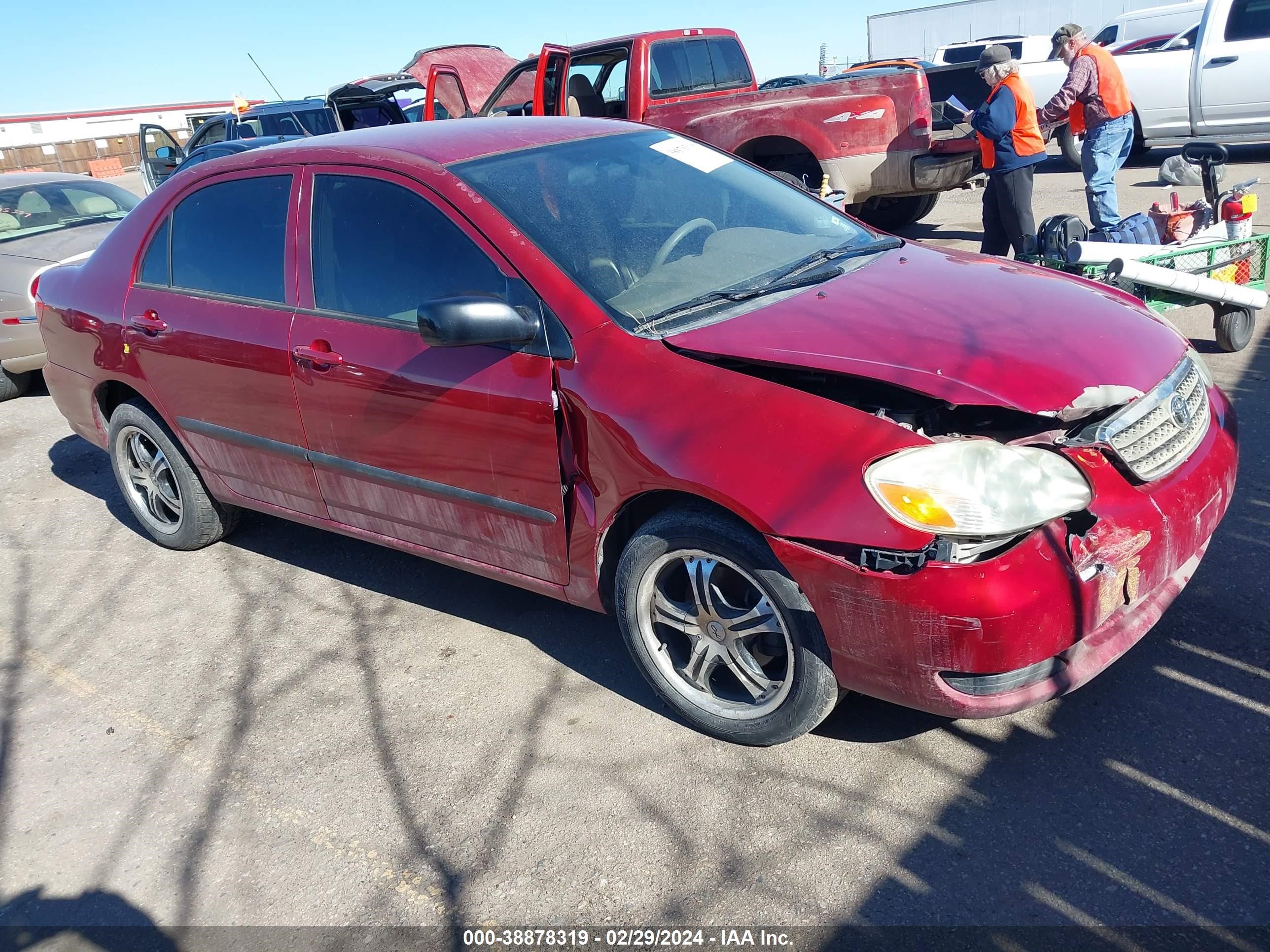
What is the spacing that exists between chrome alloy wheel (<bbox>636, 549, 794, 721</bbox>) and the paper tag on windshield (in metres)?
1.80

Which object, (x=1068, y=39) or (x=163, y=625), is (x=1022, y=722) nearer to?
(x=163, y=625)

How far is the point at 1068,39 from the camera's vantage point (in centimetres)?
805

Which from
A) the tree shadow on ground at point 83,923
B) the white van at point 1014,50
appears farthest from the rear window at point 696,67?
the white van at point 1014,50

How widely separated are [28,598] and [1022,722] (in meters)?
4.23

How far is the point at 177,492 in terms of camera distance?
4793 millimetres

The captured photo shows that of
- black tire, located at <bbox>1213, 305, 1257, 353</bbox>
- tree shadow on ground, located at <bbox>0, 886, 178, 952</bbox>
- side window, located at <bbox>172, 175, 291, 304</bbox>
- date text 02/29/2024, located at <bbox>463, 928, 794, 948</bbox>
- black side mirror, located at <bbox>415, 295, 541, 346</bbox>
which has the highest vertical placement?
side window, located at <bbox>172, 175, 291, 304</bbox>

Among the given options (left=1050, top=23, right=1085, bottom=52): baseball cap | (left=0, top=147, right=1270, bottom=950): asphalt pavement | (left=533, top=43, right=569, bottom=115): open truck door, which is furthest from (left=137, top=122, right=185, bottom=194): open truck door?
(left=0, top=147, right=1270, bottom=950): asphalt pavement

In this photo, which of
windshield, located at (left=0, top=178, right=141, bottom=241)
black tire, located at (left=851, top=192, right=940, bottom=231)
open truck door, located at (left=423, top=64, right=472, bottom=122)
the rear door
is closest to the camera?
windshield, located at (left=0, top=178, right=141, bottom=241)

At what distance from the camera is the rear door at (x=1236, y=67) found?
11344mm

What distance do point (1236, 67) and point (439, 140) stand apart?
11.2m

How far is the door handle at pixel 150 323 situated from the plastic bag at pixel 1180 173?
5.38m

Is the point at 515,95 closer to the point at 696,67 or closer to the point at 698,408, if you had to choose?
the point at 696,67

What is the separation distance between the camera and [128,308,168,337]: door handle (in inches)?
169

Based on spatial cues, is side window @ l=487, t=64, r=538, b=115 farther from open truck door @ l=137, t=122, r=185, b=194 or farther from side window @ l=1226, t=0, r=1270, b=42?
side window @ l=1226, t=0, r=1270, b=42
